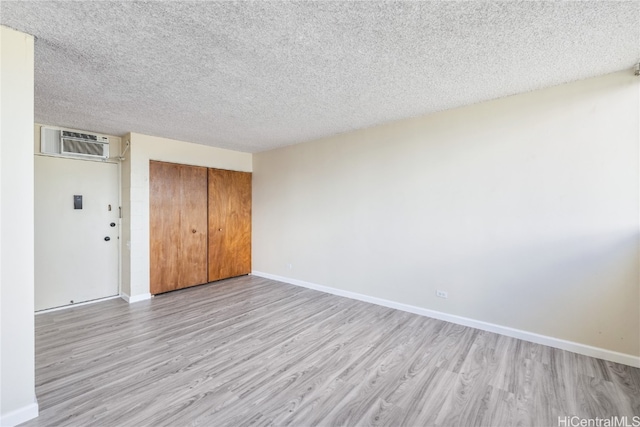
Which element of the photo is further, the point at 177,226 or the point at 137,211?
the point at 177,226

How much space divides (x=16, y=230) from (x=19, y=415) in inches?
47.5

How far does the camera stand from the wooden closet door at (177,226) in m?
4.44

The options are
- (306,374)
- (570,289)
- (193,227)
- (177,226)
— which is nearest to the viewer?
(306,374)

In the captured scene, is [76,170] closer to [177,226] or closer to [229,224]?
[177,226]

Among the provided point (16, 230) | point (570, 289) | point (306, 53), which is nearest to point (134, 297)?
point (16, 230)

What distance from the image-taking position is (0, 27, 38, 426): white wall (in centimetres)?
173

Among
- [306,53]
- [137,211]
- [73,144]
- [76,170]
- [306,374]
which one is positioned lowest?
[306,374]

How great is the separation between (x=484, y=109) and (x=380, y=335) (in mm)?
2833

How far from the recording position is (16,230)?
1.78 metres

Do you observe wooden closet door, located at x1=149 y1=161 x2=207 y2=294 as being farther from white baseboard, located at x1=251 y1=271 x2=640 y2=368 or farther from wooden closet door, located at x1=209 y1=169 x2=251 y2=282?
white baseboard, located at x1=251 y1=271 x2=640 y2=368

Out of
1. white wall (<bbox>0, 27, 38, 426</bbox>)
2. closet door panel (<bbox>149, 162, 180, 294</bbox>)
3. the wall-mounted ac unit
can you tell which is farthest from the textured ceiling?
closet door panel (<bbox>149, 162, 180, 294</bbox>)

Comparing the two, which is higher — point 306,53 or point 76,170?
point 306,53

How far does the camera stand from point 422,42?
1.96 meters

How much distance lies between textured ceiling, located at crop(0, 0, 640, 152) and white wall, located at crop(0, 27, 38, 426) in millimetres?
308
